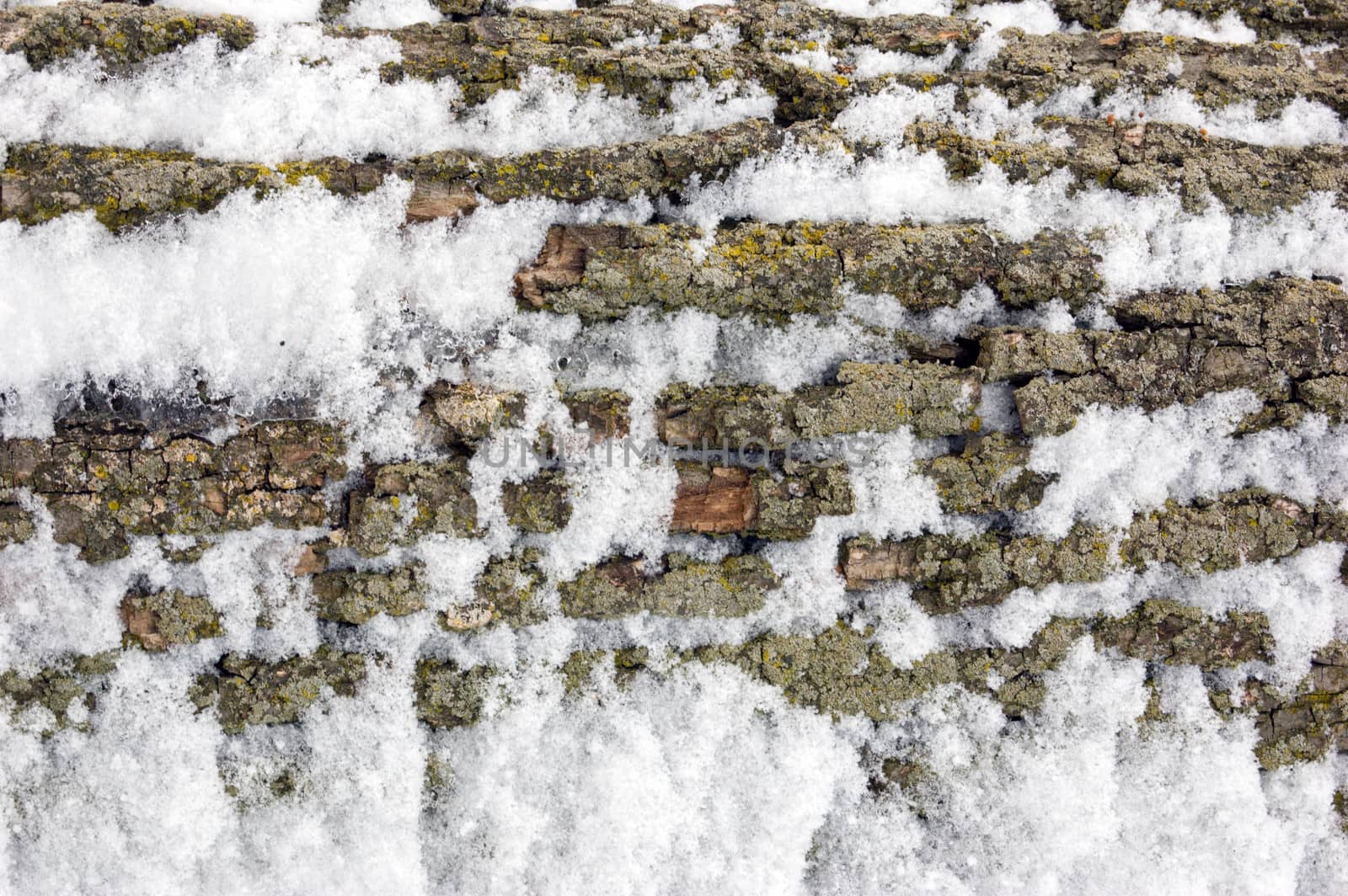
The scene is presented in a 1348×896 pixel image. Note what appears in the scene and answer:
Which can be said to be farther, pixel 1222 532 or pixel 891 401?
pixel 1222 532

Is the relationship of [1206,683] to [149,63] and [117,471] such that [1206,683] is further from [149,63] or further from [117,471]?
[149,63]

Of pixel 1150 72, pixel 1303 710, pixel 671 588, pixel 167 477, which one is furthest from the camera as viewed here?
pixel 1150 72

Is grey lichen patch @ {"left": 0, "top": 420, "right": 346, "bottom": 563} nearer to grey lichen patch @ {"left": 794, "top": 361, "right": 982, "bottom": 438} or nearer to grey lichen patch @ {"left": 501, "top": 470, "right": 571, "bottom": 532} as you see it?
grey lichen patch @ {"left": 501, "top": 470, "right": 571, "bottom": 532}

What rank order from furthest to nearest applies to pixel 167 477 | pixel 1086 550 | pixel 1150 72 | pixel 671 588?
pixel 1150 72 < pixel 1086 550 < pixel 671 588 < pixel 167 477

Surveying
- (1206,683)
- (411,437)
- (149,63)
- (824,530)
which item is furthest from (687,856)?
(149,63)

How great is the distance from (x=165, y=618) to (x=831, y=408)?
295cm

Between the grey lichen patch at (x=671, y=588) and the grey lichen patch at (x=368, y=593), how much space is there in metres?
0.63

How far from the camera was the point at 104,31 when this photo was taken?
3.58 meters

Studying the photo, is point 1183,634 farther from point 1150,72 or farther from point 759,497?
point 1150,72

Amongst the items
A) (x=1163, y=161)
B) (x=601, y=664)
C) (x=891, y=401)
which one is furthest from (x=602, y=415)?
(x=1163, y=161)

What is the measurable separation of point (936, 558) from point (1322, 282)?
2.21 m

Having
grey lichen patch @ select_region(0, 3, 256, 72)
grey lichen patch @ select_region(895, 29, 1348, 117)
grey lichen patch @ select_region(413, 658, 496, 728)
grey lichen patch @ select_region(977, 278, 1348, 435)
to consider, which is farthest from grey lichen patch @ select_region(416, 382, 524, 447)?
grey lichen patch @ select_region(895, 29, 1348, 117)

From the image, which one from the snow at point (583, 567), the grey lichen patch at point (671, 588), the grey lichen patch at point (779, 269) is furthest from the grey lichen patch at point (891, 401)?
the grey lichen patch at point (671, 588)

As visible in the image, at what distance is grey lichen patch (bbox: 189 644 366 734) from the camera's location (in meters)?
3.49
